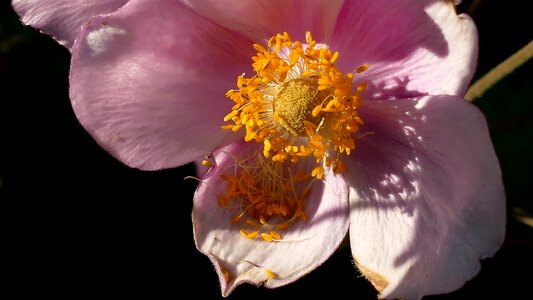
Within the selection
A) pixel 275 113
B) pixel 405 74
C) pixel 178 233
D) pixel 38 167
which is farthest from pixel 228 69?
pixel 38 167

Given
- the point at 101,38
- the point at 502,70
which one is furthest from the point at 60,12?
the point at 502,70

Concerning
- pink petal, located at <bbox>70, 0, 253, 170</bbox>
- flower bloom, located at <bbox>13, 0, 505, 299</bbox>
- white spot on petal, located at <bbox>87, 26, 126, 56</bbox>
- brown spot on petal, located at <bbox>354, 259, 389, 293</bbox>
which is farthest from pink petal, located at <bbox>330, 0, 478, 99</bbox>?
white spot on petal, located at <bbox>87, 26, 126, 56</bbox>

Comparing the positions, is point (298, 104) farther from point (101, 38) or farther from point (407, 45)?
point (101, 38)

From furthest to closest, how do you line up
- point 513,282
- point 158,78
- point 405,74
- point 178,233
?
point 178,233, point 513,282, point 158,78, point 405,74

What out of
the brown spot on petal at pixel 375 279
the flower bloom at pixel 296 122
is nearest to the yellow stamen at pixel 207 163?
the flower bloom at pixel 296 122

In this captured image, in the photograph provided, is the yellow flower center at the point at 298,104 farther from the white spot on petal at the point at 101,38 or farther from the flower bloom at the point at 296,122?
the white spot on petal at the point at 101,38

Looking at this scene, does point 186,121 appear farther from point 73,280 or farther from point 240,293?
point 73,280

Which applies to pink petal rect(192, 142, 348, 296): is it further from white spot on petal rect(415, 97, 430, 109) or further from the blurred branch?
the blurred branch
